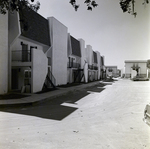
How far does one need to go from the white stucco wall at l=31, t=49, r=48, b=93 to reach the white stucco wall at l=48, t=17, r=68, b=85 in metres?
5.01

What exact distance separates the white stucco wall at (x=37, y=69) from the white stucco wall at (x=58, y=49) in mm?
5008

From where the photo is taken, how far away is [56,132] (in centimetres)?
501

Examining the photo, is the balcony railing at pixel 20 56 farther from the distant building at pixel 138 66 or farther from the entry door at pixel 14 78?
the distant building at pixel 138 66

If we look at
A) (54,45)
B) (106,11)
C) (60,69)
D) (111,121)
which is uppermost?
(54,45)

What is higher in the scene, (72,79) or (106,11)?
(106,11)

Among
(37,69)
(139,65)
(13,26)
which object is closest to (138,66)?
(139,65)

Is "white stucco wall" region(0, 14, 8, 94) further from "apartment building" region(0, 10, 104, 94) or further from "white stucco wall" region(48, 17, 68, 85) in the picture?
"white stucco wall" region(48, 17, 68, 85)

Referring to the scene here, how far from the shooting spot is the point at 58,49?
2191 cm

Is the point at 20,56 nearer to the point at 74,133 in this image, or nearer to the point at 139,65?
the point at 74,133

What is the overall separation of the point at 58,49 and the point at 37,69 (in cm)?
818

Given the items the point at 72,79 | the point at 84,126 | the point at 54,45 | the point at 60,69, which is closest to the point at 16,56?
the point at 54,45

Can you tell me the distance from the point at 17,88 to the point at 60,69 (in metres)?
8.02

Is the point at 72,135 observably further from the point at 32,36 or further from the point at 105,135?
the point at 32,36

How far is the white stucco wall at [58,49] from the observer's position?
66.7 ft
